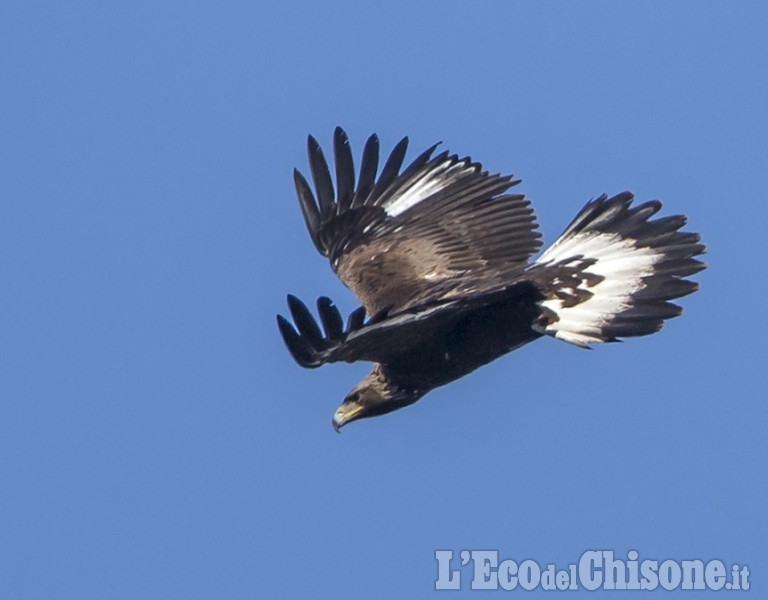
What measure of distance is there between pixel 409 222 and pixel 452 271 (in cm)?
80

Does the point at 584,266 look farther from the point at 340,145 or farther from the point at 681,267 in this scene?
the point at 340,145

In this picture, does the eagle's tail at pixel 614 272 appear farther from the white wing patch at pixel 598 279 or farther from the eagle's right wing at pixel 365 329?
the eagle's right wing at pixel 365 329

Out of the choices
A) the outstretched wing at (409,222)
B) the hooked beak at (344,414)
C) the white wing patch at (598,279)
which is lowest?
the hooked beak at (344,414)

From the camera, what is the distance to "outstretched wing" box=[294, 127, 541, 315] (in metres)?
12.2

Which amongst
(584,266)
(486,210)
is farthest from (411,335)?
(486,210)

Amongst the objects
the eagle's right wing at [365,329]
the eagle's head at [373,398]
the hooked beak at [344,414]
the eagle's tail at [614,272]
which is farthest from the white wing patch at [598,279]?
the hooked beak at [344,414]

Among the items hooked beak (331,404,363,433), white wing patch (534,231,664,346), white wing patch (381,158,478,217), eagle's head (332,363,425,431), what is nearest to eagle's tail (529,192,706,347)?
white wing patch (534,231,664,346)

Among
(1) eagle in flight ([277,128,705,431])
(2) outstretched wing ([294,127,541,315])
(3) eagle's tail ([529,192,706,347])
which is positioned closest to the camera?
(1) eagle in flight ([277,128,705,431])

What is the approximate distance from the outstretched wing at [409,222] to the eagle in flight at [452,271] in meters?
0.01

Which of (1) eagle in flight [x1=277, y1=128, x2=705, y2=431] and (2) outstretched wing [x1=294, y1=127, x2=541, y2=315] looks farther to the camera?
(2) outstretched wing [x1=294, y1=127, x2=541, y2=315]

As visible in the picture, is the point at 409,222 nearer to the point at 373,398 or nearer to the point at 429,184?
the point at 429,184

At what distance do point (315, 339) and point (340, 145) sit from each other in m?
3.73

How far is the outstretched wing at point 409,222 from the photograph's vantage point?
12188 millimetres

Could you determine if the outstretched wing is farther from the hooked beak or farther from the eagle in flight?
the hooked beak
